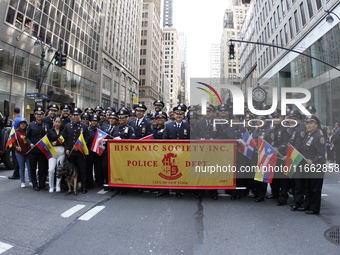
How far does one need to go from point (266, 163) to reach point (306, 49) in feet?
74.3

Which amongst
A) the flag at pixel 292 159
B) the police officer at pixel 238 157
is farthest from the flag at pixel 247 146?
the flag at pixel 292 159

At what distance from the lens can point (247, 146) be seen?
5680 mm

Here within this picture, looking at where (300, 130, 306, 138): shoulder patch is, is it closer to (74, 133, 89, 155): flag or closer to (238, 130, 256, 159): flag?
(238, 130, 256, 159): flag

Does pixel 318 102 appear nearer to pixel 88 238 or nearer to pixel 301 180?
pixel 301 180

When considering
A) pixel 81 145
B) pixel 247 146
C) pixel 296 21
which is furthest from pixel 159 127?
pixel 296 21

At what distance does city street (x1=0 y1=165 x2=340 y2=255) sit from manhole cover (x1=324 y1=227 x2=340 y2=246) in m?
0.09

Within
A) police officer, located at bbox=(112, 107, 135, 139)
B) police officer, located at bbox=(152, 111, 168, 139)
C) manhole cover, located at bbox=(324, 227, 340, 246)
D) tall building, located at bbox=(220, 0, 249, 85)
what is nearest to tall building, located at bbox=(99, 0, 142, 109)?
police officer, located at bbox=(112, 107, 135, 139)

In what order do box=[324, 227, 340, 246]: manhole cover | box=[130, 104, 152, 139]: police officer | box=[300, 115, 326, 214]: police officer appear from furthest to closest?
box=[130, 104, 152, 139]: police officer
box=[300, 115, 326, 214]: police officer
box=[324, 227, 340, 246]: manhole cover

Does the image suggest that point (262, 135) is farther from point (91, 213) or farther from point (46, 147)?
point (46, 147)

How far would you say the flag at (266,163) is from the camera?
17.9 feet

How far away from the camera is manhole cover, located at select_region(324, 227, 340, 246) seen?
358cm

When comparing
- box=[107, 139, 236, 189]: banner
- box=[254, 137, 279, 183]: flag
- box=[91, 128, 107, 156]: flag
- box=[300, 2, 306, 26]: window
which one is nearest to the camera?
box=[254, 137, 279, 183]: flag

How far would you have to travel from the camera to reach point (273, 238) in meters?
3.65

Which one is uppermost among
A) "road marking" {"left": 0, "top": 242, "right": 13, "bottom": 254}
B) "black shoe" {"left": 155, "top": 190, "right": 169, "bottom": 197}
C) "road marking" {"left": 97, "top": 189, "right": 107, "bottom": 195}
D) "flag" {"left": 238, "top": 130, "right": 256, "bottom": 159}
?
"flag" {"left": 238, "top": 130, "right": 256, "bottom": 159}
